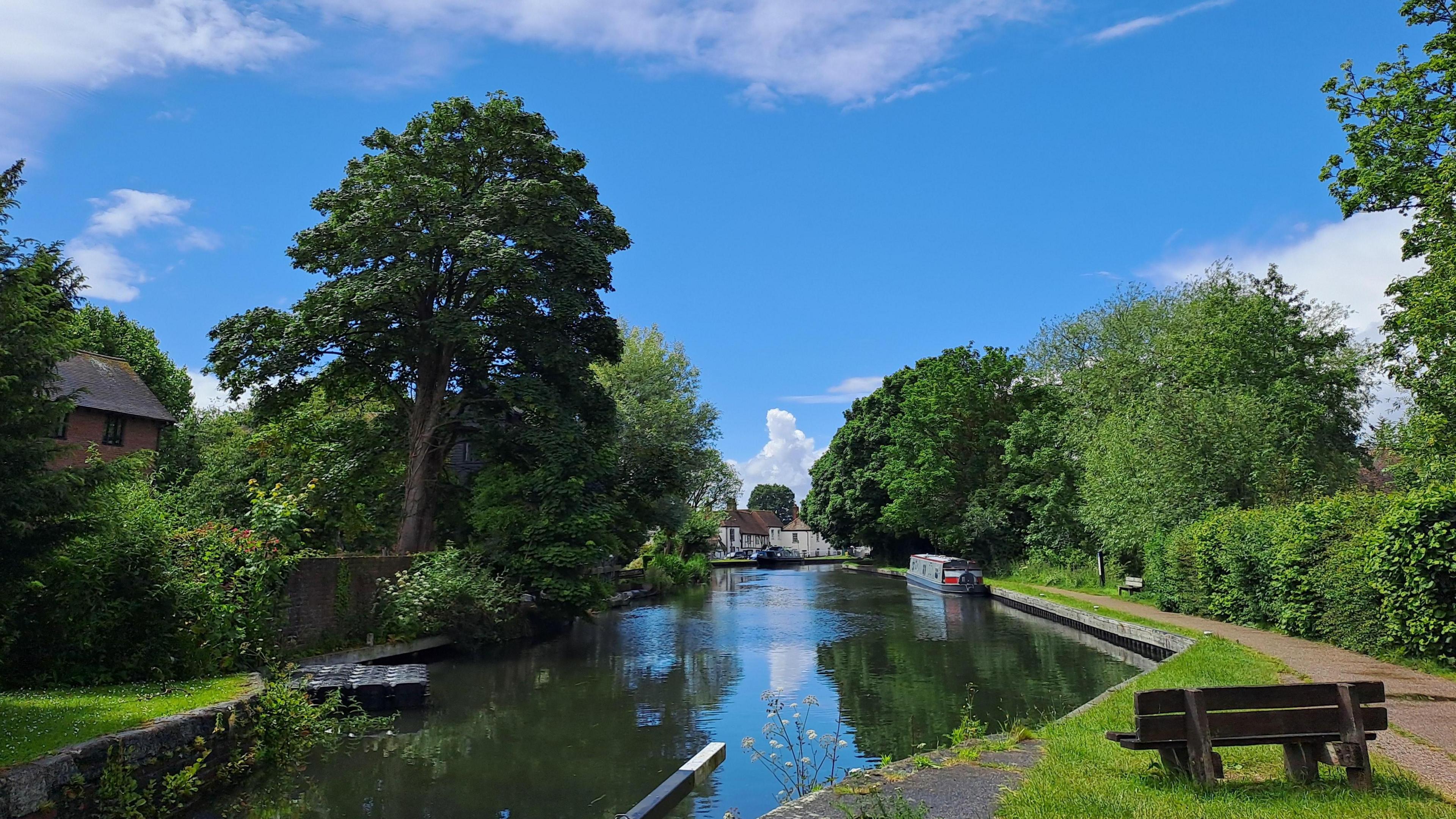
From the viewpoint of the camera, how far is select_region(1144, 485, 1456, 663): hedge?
11.5m

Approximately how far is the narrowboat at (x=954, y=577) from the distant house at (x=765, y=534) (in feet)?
218

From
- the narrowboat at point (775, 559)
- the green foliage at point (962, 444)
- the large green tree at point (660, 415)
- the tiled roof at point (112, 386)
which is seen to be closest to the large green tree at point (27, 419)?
the large green tree at point (660, 415)

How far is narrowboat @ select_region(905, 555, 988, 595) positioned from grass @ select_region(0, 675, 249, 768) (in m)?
31.0

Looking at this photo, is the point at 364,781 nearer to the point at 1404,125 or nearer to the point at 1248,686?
the point at 1248,686

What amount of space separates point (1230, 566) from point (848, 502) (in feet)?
148

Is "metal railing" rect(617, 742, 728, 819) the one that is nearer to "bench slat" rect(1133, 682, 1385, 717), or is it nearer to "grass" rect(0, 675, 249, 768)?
"bench slat" rect(1133, 682, 1385, 717)

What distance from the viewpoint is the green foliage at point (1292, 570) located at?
13.7 meters

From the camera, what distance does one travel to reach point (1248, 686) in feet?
19.6

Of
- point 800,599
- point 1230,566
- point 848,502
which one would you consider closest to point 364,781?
point 1230,566

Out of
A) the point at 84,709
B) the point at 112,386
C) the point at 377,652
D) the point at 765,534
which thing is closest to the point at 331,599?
the point at 377,652

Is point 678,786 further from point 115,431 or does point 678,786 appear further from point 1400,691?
point 115,431

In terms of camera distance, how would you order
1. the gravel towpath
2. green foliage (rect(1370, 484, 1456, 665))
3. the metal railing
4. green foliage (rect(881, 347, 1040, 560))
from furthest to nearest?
green foliage (rect(881, 347, 1040, 560)) → green foliage (rect(1370, 484, 1456, 665)) → the metal railing → the gravel towpath

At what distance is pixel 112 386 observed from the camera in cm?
3347

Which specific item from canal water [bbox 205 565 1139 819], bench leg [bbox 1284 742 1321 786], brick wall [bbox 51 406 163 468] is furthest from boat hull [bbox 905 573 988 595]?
bench leg [bbox 1284 742 1321 786]
